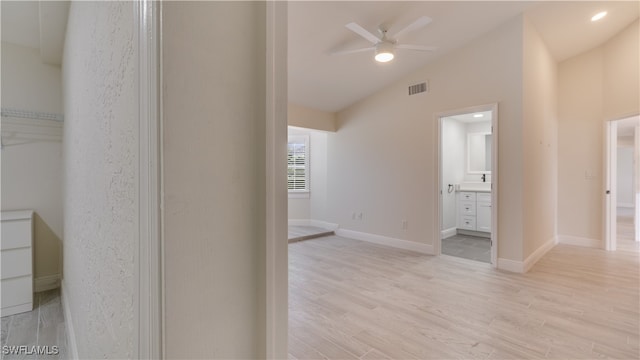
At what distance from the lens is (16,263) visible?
241 centimetres

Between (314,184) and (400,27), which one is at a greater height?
(400,27)

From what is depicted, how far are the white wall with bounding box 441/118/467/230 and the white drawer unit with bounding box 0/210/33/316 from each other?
18.9 feet

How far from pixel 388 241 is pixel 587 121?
3.72 metres

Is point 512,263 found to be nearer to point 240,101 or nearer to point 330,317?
point 330,317

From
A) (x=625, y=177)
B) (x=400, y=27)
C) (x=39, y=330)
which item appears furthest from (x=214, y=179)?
(x=625, y=177)

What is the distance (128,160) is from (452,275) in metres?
3.54

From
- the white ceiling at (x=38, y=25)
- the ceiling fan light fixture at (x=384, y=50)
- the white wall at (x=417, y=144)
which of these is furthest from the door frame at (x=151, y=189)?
the white wall at (x=417, y=144)

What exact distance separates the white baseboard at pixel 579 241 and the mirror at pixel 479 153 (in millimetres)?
1652

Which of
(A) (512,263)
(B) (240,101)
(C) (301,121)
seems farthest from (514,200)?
(B) (240,101)

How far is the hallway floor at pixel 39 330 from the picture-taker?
1942 millimetres

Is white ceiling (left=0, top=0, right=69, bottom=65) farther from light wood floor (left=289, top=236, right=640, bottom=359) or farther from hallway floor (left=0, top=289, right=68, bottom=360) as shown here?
light wood floor (left=289, top=236, right=640, bottom=359)

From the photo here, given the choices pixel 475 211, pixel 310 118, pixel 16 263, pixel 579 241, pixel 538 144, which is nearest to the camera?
pixel 16 263

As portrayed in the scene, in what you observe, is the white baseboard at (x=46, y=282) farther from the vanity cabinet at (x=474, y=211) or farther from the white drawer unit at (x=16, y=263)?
the vanity cabinet at (x=474, y=211)

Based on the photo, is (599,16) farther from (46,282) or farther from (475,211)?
(46,282)
